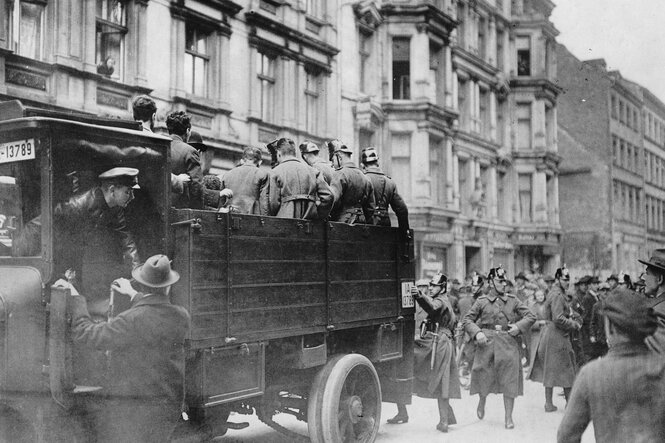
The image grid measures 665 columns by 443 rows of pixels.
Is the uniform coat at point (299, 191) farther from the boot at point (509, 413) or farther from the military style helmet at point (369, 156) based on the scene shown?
the boot at point (509, 413)

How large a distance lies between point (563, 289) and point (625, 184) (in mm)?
34911

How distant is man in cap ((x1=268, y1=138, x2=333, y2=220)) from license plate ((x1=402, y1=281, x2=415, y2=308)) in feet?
5.51

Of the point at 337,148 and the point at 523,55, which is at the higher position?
the point at 523,55

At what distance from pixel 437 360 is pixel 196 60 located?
9.23 meters

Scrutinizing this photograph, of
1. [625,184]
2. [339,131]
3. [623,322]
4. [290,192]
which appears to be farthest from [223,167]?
[625,184]

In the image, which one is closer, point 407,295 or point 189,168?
point 189,168

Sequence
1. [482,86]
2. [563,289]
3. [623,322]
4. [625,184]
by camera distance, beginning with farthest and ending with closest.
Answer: [625,184]
[482,86]
[563,289]
[623,322]

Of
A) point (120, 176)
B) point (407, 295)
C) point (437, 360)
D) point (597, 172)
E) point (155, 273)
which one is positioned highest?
point (597, 172)

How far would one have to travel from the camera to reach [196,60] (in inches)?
612

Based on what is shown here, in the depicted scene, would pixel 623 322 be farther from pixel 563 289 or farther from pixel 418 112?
pixel 418 112

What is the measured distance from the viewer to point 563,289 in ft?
36.7

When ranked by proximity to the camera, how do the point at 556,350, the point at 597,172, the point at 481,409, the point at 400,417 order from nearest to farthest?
1. the point at 400,417
2. the point at 481,409
3. the point at 556,350
4. the point at 597,172

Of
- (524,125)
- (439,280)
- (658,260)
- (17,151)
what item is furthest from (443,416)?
(524,125)

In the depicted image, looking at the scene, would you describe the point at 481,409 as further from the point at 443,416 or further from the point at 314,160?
the point at 314,160
